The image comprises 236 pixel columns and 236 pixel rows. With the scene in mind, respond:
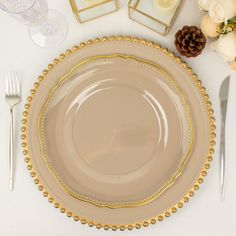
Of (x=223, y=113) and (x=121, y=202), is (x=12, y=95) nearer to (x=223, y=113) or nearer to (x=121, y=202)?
(x=121, y=202)

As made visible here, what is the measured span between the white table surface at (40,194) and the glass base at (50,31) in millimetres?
10

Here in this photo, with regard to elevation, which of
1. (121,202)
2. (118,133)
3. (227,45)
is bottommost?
(121,202)

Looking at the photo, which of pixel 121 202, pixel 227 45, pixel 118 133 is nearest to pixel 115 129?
pixel 118 133

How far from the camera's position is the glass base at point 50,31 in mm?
770

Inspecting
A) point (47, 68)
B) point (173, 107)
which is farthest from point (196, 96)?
point (47, 68)

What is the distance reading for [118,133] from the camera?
762 millimetres

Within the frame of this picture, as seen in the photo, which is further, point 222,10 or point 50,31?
point 50,31

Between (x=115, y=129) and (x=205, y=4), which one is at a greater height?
(x=205, y=4)

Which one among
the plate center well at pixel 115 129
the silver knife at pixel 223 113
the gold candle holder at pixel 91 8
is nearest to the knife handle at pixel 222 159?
the silver knife at pixel 223 113

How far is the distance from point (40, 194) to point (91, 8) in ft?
1.11

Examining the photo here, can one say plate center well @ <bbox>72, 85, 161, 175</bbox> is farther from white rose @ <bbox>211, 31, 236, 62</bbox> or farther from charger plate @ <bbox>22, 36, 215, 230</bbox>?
white rose @ <bbox>211, 31, 236, 62</bbox>

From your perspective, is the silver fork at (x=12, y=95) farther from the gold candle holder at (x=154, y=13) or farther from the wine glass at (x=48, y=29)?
the gold candle holder at (x=154, y=13)

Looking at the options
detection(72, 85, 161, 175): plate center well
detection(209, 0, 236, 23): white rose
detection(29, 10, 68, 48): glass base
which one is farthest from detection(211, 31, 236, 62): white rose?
detection(29, 10, 68, 48): glass base

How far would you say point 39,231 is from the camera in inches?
30.6
